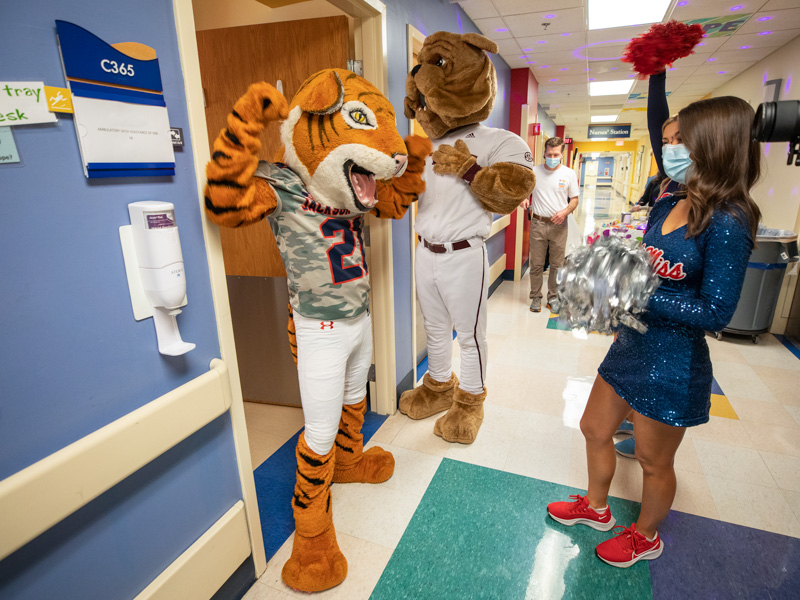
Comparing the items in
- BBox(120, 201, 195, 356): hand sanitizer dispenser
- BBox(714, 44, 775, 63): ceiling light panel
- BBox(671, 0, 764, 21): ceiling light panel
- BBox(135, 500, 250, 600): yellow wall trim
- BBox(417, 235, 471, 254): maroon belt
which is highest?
BBox(714, 44, 775, 63): ceiling light panel

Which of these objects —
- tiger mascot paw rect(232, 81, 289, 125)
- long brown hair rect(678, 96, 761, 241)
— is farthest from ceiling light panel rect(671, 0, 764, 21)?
tiger mascot paw rect(232, 81, 289, 125)

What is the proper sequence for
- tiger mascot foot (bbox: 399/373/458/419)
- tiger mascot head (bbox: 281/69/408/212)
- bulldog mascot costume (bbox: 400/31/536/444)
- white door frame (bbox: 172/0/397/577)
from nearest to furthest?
white door frame (bbox: 172/0/397/577)
tiger mascot head (bbox: 281/69/408/212)
bulldog mascot costume (bbox: 400/31/536/444)
tiger mascot foot (bbox: 399/373/458/419)

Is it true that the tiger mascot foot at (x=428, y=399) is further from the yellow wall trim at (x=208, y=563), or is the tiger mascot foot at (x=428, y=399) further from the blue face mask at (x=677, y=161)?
the blue face mask at (x=677, y=161)

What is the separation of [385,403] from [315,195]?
1.52 metres

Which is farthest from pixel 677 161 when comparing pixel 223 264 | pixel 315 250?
pixel 223 264

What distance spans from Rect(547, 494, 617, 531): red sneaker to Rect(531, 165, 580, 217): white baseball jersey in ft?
10.3

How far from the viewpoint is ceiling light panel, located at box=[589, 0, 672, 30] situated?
3.42 meters

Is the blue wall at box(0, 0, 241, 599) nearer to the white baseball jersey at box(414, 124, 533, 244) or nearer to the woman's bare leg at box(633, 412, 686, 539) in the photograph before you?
the white baseball jersey at box(414, 124, 533, 244)

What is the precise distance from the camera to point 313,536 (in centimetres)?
159

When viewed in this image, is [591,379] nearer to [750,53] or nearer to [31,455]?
[31,455]

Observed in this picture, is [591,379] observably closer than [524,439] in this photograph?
No

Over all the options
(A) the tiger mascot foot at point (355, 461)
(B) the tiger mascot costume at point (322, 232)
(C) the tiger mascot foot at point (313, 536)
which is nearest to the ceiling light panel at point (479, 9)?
(B) the tiger mascot costume at point (322, 232)

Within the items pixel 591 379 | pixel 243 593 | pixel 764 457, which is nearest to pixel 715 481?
pixel 764 457

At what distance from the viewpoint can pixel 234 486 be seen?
147cm
